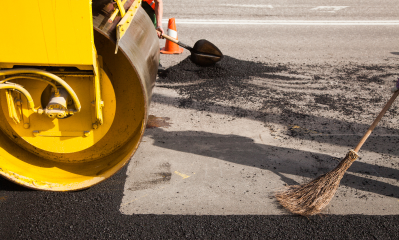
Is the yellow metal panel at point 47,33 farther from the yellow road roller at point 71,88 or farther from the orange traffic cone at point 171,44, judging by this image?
the orange traffic cone at point 171,44

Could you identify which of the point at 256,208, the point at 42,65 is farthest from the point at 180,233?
the point at 42,65

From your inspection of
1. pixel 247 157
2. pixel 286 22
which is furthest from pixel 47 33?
pixel 286 22

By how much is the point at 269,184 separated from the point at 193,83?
8.57 ft

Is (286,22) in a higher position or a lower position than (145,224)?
higher

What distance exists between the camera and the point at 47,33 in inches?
88.9

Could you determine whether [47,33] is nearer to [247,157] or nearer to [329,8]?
[247,157]

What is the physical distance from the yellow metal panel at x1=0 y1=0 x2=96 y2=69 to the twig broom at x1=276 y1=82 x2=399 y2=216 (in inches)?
83.8

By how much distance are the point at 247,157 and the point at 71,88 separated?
203cm

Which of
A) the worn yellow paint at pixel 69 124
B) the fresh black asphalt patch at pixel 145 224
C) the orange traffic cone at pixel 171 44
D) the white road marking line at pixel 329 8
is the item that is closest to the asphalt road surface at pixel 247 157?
the fresh black asphalt patch at pixel 145 224

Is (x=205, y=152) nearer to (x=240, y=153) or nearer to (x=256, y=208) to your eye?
(x=240, y=153)

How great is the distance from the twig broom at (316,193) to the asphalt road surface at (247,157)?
110mm

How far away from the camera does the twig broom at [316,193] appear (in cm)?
304

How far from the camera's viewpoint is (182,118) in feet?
14.9

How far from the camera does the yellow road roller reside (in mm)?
2256
